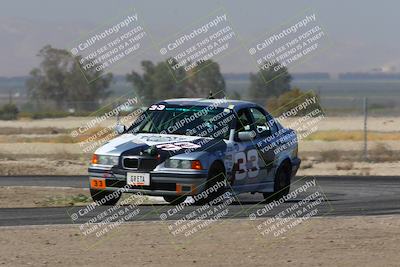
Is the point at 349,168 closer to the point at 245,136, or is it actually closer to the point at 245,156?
the point at 245,156

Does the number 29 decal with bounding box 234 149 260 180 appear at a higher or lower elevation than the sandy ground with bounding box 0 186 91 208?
lower

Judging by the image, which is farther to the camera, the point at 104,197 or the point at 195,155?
the point at 104,197

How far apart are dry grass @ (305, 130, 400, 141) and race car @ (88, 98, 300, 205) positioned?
2725 centimetres

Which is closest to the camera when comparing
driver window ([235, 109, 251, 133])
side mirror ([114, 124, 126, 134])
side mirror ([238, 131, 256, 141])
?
side mirror ([238, 131, 256, 141])

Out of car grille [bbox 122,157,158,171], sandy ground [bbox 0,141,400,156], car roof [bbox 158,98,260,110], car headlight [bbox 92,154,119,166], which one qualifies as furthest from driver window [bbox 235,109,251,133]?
sandy ground [bbox 0,141,400,156]

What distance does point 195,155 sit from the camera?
49.6 ft

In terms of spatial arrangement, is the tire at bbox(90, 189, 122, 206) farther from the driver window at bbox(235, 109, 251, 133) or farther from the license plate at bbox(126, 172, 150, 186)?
the driver window at bbox(235, 109, 251, 133)

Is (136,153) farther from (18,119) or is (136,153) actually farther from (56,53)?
(56,53)

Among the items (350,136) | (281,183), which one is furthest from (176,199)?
(350,136)

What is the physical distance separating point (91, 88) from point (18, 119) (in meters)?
26.6

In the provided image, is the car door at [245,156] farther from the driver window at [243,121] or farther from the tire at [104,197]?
the tire at [104,197]

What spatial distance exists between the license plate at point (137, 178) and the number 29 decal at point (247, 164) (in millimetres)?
1553

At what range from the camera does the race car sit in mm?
15109

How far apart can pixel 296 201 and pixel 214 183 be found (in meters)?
2.28
